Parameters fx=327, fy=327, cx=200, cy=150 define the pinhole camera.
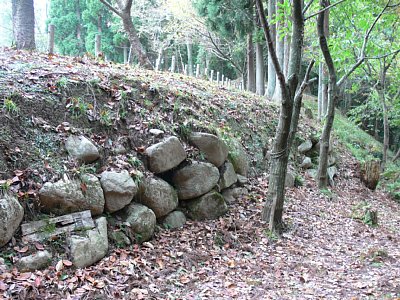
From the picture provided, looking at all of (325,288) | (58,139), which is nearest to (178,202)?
(58,139)

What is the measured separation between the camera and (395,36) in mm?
12672

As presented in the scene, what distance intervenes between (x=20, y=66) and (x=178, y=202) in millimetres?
3526

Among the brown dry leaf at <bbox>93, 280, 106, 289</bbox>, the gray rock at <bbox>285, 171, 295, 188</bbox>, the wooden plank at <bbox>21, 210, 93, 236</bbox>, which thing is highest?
the wooden plank at <bbox>21, 210, 93, 236</bbox>

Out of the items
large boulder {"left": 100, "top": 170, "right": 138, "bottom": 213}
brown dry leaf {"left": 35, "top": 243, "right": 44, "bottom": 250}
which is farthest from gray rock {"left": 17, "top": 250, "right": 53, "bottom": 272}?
large boulder {"left": 100, "top": 170, "right": 138, "bottom": 213}

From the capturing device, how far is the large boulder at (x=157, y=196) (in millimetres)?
5090

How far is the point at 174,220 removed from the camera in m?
5.45

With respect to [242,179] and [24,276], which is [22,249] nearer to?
[24,276]

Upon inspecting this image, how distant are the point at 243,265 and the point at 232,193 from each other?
7.09ft

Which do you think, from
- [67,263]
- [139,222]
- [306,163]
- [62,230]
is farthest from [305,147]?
[67,263]

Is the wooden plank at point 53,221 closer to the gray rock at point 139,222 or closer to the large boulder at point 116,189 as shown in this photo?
the large boulder at point 116,189

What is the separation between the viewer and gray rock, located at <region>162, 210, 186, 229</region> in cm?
535

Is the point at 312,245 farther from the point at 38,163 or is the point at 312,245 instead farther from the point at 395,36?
the point at 395,36

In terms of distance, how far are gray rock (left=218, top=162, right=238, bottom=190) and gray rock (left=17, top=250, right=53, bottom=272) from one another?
3.58 m

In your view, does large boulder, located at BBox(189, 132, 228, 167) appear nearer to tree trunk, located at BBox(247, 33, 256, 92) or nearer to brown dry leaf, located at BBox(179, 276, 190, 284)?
brown dry leaf, located at BBox(179, 276, 190, 284)
